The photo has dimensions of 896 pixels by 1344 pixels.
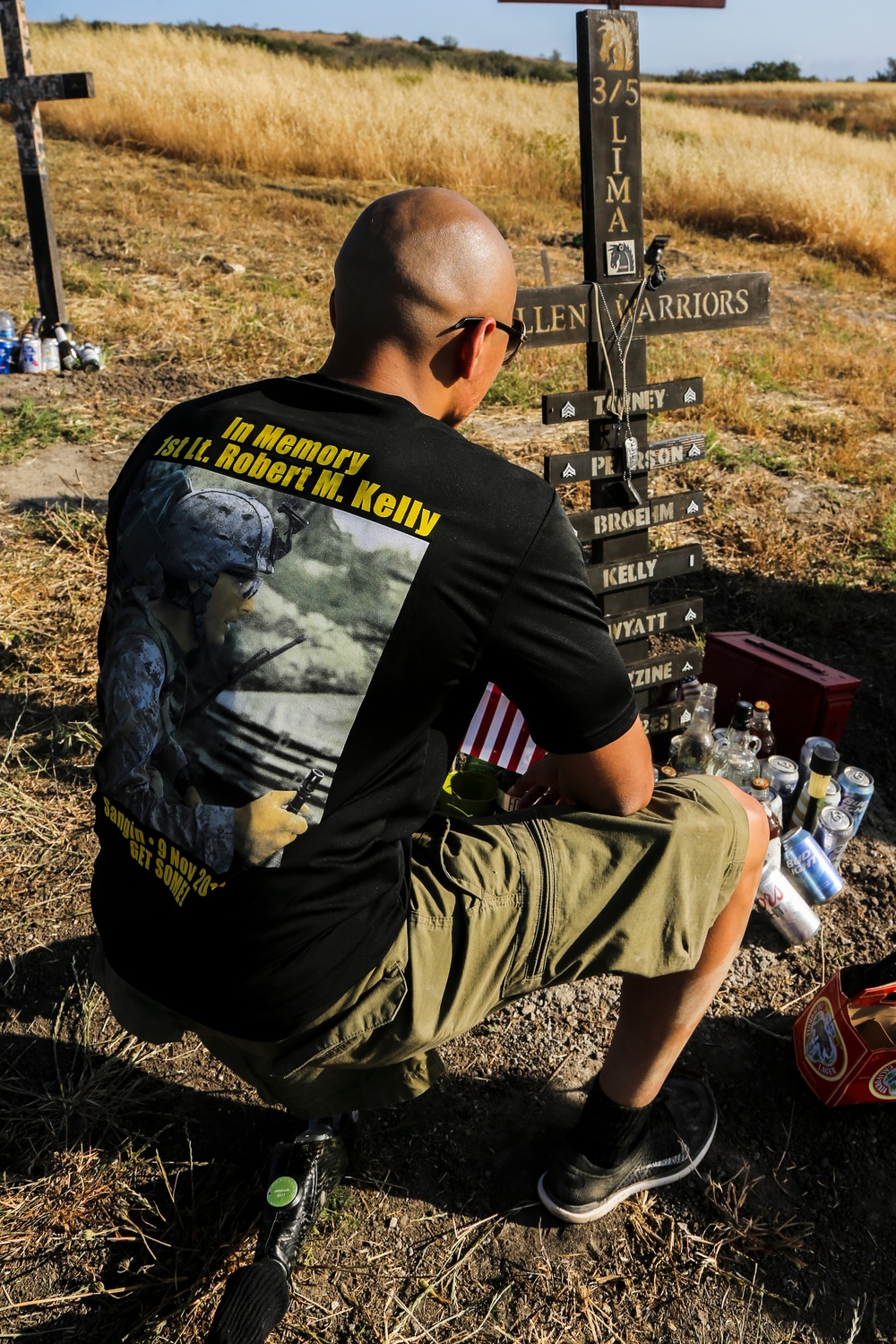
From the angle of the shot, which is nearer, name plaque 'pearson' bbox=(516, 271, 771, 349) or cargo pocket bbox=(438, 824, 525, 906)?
cargo pocket bbox=(438, 824, 525, 906)

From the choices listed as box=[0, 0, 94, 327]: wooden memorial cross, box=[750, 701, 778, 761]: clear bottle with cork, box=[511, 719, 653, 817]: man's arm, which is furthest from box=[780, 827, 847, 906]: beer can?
box=[0, 0, 94, 327]: wooden memorial cross

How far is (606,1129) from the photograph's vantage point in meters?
2.22

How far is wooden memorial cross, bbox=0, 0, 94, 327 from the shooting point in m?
6.85

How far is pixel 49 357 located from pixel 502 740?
5.30 meters

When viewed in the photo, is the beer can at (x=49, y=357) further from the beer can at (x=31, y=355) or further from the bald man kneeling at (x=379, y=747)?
the bald man kneeling at (x=379, y=747)

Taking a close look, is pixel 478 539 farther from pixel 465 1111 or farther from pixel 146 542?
pixel 465 1111

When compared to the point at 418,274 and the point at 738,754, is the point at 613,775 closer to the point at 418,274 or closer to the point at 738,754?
the point at 418,274

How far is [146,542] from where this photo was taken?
5.43 feet

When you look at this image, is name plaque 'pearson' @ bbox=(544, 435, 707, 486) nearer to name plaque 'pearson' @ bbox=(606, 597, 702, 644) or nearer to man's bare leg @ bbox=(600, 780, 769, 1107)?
name plaque 'pearson' @ bbox=(606, 597, 702, 644)

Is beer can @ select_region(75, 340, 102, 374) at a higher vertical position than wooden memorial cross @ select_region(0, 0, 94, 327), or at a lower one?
lower

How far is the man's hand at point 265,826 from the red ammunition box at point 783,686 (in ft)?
8.40

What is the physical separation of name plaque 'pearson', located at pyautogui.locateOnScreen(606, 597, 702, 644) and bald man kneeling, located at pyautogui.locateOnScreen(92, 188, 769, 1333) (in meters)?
1.65

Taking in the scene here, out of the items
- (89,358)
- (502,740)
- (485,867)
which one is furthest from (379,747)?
(89,358)

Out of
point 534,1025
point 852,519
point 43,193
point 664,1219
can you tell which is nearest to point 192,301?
point 43,193
